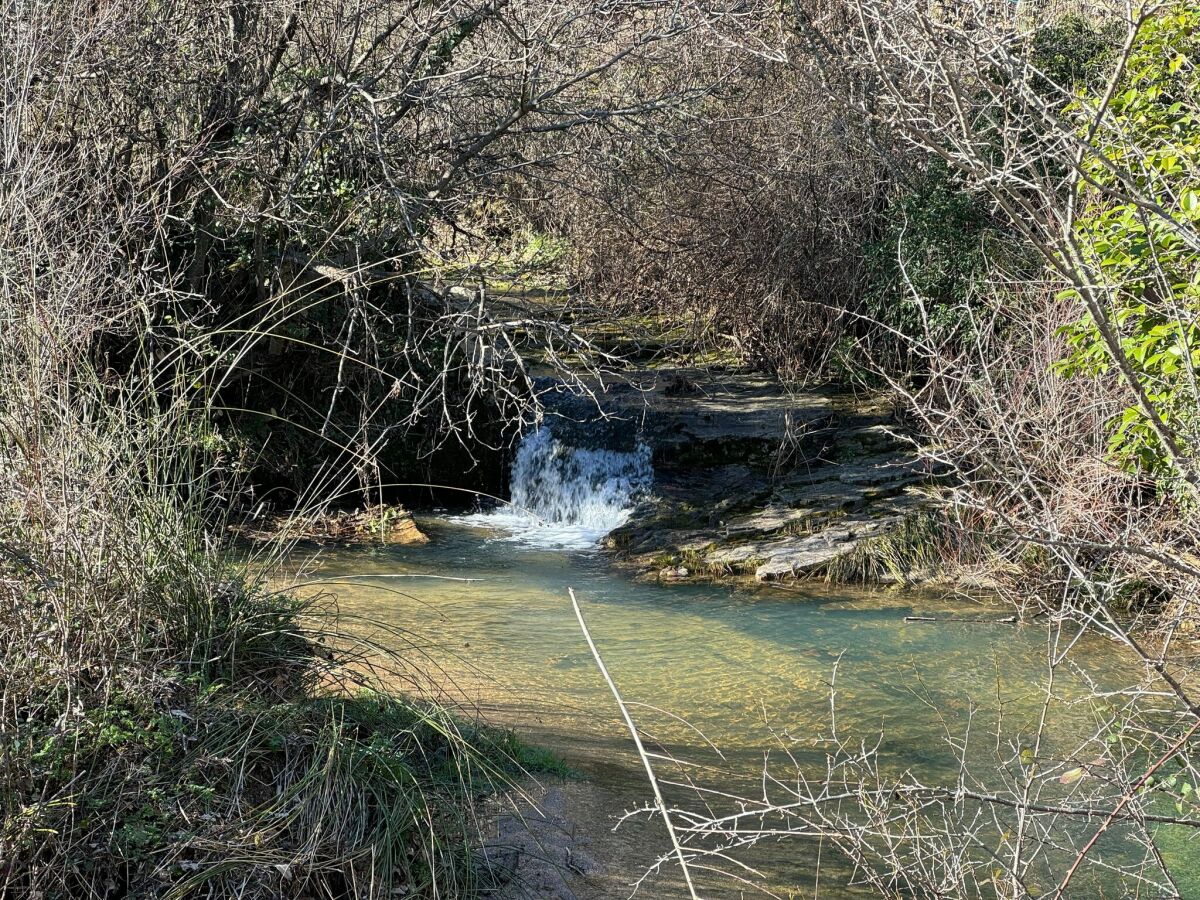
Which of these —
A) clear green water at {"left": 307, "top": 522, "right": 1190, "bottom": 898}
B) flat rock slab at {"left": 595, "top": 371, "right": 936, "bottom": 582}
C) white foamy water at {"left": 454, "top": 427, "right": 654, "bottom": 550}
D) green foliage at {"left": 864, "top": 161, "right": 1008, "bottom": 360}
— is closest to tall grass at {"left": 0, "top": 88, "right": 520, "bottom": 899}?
clear green water at {"left": 307, "top": 522, "right": 1190, "bottom": 898}

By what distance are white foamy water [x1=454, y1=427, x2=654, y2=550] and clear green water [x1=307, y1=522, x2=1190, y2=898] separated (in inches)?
68.1

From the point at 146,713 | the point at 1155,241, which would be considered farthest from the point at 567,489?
the point at 146,713

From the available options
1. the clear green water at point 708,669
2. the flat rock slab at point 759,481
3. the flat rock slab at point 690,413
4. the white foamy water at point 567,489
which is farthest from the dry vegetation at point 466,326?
→ the flat rock slab at point 759,481

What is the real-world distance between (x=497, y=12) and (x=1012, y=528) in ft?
28.0

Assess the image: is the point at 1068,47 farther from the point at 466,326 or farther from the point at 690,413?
the point at 466,326

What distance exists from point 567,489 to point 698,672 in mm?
6211

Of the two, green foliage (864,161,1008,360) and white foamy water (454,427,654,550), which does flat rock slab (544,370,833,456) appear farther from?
green foliage (864,161,1008,360)

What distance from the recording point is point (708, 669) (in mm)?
8477

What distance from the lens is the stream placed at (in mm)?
5289

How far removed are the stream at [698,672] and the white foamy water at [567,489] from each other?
94cm

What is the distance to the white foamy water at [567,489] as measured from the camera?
45.0 ft

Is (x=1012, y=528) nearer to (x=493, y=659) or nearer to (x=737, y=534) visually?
(x=493, y=659)

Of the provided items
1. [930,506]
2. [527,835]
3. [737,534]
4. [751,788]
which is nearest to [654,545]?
[737,534]

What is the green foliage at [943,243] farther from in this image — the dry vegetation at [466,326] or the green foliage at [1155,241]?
the green foliage at [1155,241]
